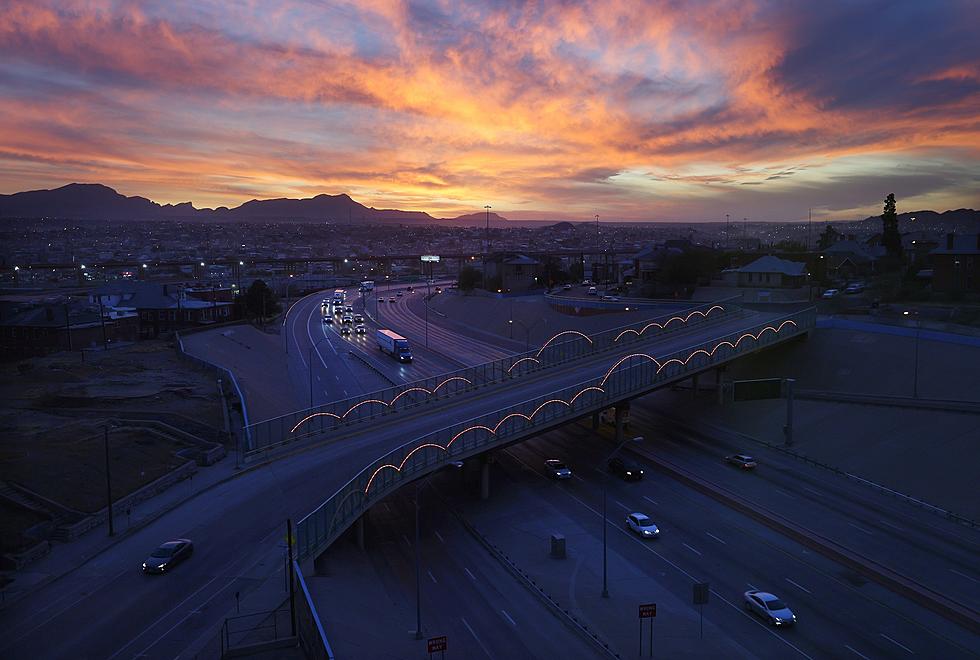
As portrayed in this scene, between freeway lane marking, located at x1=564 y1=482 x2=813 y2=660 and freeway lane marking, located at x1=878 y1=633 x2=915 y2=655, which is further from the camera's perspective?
freeway lane marking, located at x1=564 y1=482 x2=813 y2=660

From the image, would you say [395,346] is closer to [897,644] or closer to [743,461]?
[743,461]

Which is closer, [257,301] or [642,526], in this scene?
[642,526]

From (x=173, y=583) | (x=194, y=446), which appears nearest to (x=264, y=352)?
(x=194, y=446)

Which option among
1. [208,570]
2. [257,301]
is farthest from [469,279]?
[208,570]

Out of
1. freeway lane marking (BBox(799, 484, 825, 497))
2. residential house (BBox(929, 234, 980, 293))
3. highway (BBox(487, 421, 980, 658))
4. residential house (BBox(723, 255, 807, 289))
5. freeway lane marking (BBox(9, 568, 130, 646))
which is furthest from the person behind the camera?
residential house (BBox(723, 255, 807, 289))

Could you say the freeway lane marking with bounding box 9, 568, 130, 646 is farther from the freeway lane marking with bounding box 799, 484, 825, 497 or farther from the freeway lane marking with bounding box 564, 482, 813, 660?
the freeway lane marking with bounding box 799, 484, 825, 497

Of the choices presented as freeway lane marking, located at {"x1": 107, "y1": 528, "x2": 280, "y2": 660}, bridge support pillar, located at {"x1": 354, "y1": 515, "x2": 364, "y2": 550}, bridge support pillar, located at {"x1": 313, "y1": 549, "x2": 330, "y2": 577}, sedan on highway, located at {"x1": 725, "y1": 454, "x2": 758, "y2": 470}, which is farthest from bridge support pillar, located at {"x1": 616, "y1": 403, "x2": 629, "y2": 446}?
freeway lane marking, located at {"x1": 107, "y1": 528, "x2": 280, "y2": 660}
